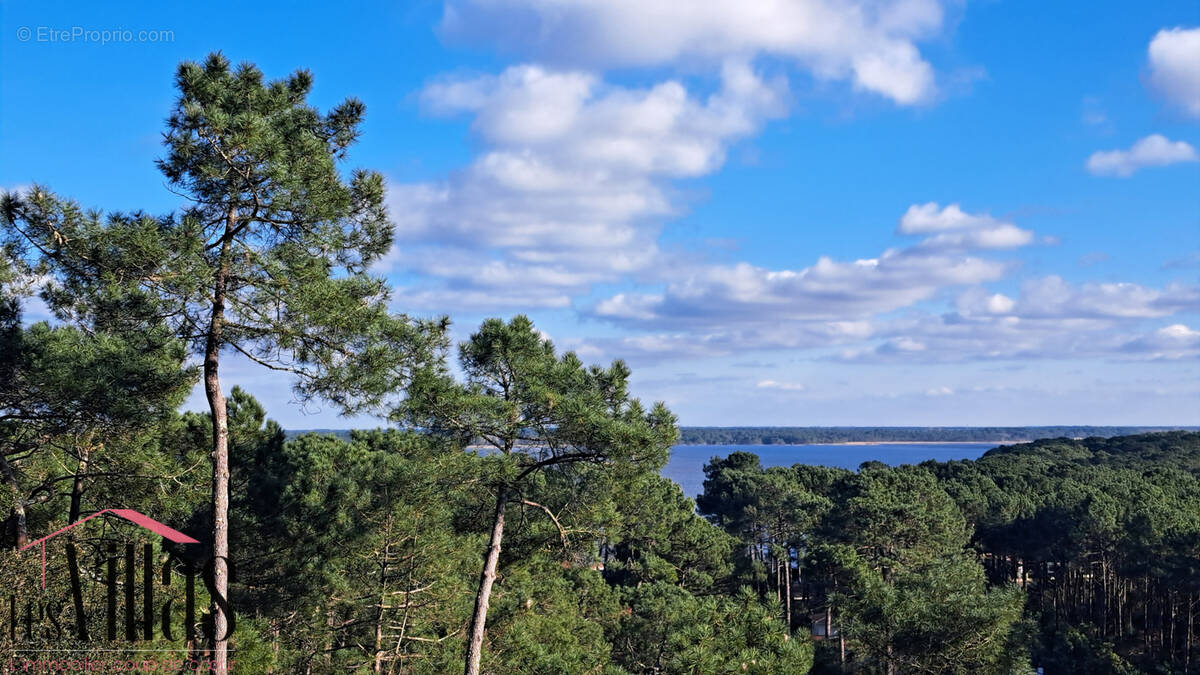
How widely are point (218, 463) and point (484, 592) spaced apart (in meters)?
4.34

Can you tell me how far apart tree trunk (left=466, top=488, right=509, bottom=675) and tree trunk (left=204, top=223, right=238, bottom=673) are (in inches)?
134

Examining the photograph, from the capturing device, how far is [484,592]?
11.4 meters

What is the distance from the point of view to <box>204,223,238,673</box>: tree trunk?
8.41 meters

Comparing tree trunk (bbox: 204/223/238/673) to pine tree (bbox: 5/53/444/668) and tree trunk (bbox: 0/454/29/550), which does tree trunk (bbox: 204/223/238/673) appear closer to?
pine tree (bbox: 5/53/444/668)

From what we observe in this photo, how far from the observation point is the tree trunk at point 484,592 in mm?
11267

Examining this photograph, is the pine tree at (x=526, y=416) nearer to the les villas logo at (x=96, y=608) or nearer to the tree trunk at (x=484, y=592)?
the tree trunk at (x=484, y=592)

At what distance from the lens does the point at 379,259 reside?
10.0 metres

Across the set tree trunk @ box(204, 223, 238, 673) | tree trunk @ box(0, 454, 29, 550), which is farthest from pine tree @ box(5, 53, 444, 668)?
tree trunk @ box(0, 454, 29, 550)

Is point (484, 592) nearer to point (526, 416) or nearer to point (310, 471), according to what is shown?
point (526, 416)

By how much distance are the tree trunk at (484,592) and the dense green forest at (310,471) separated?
0.11ft

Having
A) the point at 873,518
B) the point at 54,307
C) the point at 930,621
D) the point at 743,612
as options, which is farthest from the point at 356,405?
the point at 873,518

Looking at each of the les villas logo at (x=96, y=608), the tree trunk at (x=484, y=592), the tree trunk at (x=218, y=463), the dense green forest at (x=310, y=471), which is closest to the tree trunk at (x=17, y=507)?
the dense green forest at (x=310, y=471)

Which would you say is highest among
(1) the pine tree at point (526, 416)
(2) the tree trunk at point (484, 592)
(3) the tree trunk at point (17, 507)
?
(1) the pine tree at point (526, 416)

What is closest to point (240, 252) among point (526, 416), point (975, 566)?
point (526, 416)
